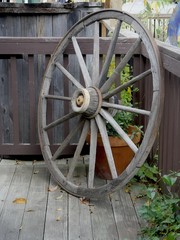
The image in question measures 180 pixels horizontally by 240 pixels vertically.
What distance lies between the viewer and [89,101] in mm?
3414

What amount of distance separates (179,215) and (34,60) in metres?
2.15

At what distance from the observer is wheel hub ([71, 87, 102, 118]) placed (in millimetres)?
3414

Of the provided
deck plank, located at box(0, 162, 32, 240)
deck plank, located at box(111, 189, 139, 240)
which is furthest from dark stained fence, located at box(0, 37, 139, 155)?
deck plank, located at box(111, 189, 139, 240)

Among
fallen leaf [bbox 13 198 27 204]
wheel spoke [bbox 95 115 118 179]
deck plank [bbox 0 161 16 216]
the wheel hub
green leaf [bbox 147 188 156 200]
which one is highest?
the wheel hub

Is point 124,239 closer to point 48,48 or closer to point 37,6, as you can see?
point 48,48

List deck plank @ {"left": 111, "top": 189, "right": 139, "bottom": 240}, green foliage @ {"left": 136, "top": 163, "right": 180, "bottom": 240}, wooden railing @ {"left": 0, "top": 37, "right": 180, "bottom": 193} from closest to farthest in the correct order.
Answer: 1. green foliage @ {"left": 136, "top": 163, "right": 180, "bottom": 240}
2. deck plank @ {"left": 111, "top": 189, "right": 139, "bottom": 240}
3. wooden railing @ {"left": 0, "top": 37, "right": 180, "bottom": 193}

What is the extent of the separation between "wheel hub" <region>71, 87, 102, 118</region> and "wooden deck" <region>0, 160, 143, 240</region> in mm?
654

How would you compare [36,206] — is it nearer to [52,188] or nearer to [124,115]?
[52,188]

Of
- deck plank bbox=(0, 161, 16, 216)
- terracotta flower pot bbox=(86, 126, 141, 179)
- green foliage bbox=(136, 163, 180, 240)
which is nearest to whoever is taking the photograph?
green foliage bbox=(136, 163, 180, 240)

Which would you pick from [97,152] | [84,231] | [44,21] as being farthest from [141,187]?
[44,21]

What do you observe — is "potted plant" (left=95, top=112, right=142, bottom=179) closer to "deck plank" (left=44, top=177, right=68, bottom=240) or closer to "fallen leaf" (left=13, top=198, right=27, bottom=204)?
"deck plank" (left=44, top=177, right=68, bottom=240)

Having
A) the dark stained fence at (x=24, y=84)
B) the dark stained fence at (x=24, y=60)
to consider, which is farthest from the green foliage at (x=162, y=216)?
the dark stained fence at (x=24, y=60)

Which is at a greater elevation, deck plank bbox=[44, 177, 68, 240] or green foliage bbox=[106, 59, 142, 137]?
green foliage bbox=[106, 59, 142, 137]

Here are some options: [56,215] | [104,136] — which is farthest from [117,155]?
[56,215]
